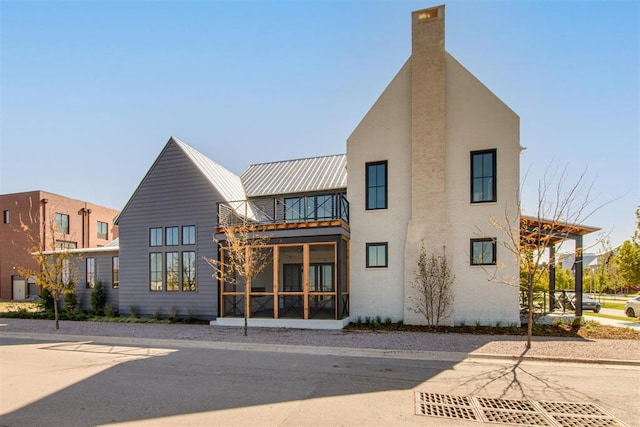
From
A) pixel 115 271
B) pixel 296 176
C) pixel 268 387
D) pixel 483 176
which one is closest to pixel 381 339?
pixel 268 387

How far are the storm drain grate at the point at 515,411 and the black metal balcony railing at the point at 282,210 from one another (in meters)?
9.70

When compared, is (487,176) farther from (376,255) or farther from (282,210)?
(282,210)

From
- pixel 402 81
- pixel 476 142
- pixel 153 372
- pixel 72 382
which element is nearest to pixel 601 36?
Answer: pixel 476 142

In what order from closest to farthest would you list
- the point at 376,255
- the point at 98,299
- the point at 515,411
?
the point at 515,411 → the point at 376,255 → the point at 98,299

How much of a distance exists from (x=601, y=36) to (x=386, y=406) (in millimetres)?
10473

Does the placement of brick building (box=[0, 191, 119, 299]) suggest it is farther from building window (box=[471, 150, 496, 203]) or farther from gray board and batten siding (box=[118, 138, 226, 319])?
building window (box=[471, 150, 496, 203])

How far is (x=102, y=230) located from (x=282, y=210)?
3109cm

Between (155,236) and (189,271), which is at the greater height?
Result: (155,236)

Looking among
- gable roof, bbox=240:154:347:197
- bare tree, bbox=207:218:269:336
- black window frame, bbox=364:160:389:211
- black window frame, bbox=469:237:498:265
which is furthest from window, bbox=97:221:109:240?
black window frame, bbox=469:237:498:265

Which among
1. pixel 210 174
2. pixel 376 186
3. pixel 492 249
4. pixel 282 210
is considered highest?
pixel 210 174

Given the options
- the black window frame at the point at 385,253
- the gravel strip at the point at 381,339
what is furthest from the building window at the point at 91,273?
the black window frame at the point at 385,253

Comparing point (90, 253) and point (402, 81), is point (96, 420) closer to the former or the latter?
point (402, 81)

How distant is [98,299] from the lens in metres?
18.5

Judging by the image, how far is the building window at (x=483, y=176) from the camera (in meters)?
13.7
